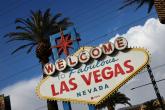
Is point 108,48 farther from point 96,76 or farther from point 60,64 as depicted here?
point 60,64

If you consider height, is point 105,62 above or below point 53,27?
below

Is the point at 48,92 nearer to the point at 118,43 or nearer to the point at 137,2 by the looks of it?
the point at 118,43

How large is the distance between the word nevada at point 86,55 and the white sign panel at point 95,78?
10.3 inches

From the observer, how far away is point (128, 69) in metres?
17.2

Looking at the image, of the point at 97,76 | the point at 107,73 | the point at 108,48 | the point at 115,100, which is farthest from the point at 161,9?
the point at 115,100

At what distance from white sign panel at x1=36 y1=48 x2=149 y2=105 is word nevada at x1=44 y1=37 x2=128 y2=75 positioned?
26cm

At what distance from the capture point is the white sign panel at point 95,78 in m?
17.2

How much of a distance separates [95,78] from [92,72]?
1.14 feet

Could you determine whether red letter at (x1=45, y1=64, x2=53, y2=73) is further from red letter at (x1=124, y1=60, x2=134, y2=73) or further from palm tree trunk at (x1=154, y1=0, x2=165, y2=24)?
palm tree trunk at (x1=154, y1=0, x2=165, y2=24)

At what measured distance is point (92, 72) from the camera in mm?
18219

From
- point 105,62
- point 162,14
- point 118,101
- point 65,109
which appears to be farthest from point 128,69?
point 118,101

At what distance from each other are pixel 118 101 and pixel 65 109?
4557cm

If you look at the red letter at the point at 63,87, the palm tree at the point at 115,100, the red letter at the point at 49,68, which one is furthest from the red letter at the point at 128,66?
the palm tree at the point at 115,100

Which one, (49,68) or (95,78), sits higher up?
(49,68)
